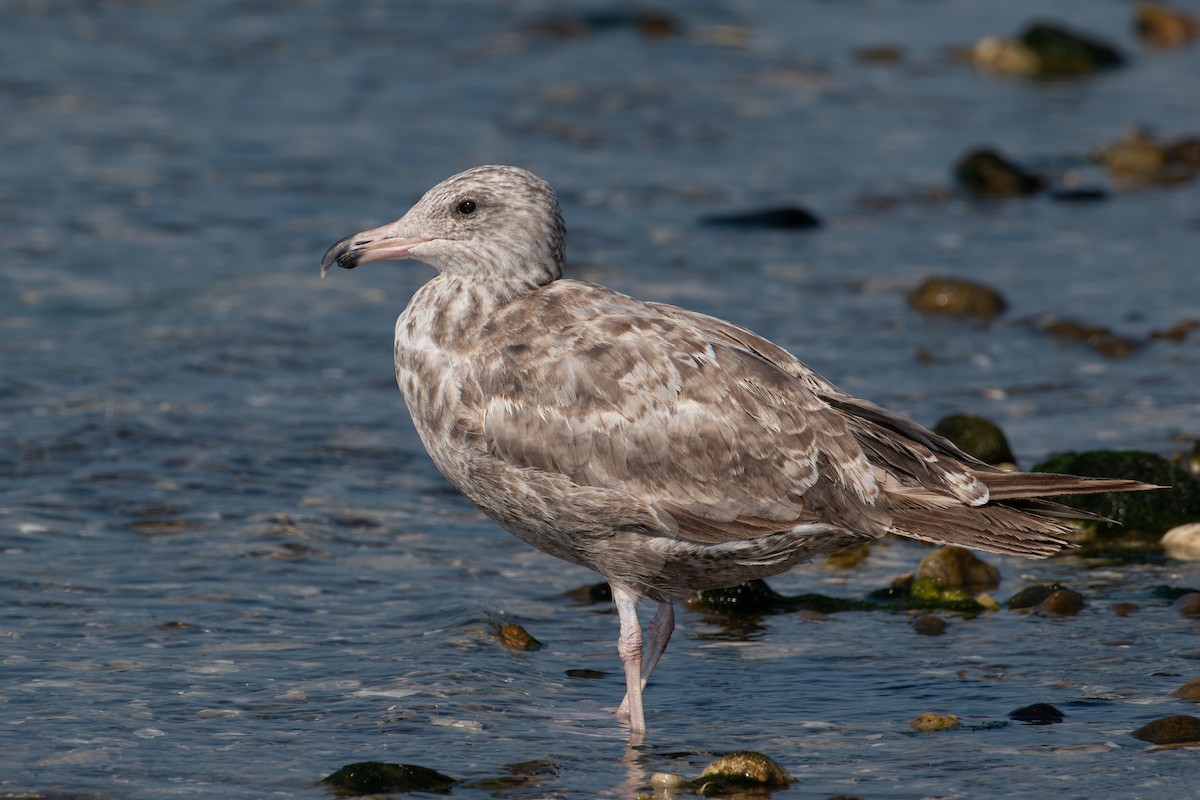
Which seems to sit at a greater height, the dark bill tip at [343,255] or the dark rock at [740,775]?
the dark bill tip at [343,255]

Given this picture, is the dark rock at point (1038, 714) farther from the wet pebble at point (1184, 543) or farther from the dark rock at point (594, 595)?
the dark rock at point (594, 595)

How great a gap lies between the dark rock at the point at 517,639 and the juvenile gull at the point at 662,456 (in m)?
0.78

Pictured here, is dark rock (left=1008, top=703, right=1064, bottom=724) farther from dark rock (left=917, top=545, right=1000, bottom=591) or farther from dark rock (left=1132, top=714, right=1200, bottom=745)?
dark rock (left=917, top=545, right=1000, bottom=591)

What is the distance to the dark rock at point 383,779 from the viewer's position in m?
Answer: 5.85

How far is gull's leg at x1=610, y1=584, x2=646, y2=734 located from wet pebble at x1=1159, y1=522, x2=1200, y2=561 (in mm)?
3067

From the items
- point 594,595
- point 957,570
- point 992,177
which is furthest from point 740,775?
point 992,177

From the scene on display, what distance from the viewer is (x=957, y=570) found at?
8133 millimetres

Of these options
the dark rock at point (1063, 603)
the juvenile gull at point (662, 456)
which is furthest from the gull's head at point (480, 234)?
the dark rock at point (1063, 603)

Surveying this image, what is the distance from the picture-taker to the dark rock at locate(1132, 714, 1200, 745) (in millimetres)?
6168

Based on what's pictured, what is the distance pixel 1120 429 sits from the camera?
10.2 metres

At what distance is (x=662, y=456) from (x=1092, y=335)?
6.53 meters

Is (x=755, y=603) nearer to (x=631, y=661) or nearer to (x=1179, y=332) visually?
(x=631, y=661)

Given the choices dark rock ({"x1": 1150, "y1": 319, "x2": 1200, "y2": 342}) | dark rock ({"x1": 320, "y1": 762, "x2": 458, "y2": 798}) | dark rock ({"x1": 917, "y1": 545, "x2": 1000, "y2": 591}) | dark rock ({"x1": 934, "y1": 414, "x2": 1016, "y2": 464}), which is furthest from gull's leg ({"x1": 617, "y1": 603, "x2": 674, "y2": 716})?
dark rock ({"x1": 1150, "y1": 319, "x2": 1200, "y2": 342})

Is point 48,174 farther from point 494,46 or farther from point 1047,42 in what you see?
point 1047,42
